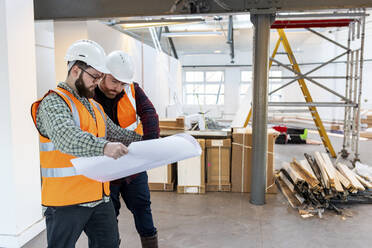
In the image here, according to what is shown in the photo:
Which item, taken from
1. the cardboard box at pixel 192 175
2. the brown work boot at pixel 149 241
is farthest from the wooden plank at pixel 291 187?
the brown work boot at pixel 149 241

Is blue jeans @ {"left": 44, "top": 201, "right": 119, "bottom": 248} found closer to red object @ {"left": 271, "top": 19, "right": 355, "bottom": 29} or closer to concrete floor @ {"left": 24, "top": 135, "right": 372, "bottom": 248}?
concrete floor @ {"left": 24, "top": 135, "right": 372, "bottom": 248}

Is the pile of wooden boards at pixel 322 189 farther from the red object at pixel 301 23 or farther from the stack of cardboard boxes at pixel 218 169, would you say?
the red object at pixel 301 23

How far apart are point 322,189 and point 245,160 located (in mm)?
1229

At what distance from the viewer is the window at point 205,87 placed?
1808 centimetres

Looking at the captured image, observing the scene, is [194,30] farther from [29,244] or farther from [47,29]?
[29,244]

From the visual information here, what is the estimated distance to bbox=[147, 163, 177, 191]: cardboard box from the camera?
5.29 meters

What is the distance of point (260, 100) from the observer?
14.8 ft

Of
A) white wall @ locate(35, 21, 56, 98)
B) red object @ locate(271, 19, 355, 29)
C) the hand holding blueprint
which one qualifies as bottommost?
the hand holding blueprint

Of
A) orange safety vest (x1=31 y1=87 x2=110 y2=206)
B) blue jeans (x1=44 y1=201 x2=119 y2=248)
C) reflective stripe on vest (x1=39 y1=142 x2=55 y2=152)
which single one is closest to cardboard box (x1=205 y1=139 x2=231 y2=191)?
blue jeans (x1=44 y1=201 x2=119 y2=248)

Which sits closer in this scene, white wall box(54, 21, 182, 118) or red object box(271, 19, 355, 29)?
white wall box(54, 21, 182, 118)

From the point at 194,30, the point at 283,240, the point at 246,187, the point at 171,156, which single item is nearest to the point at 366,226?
the point at 283,240

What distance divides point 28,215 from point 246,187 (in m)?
3.30

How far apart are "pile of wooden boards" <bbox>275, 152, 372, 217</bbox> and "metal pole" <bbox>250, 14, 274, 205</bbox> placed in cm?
54

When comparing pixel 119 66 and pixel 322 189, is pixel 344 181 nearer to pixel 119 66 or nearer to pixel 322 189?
pixel 322 189
